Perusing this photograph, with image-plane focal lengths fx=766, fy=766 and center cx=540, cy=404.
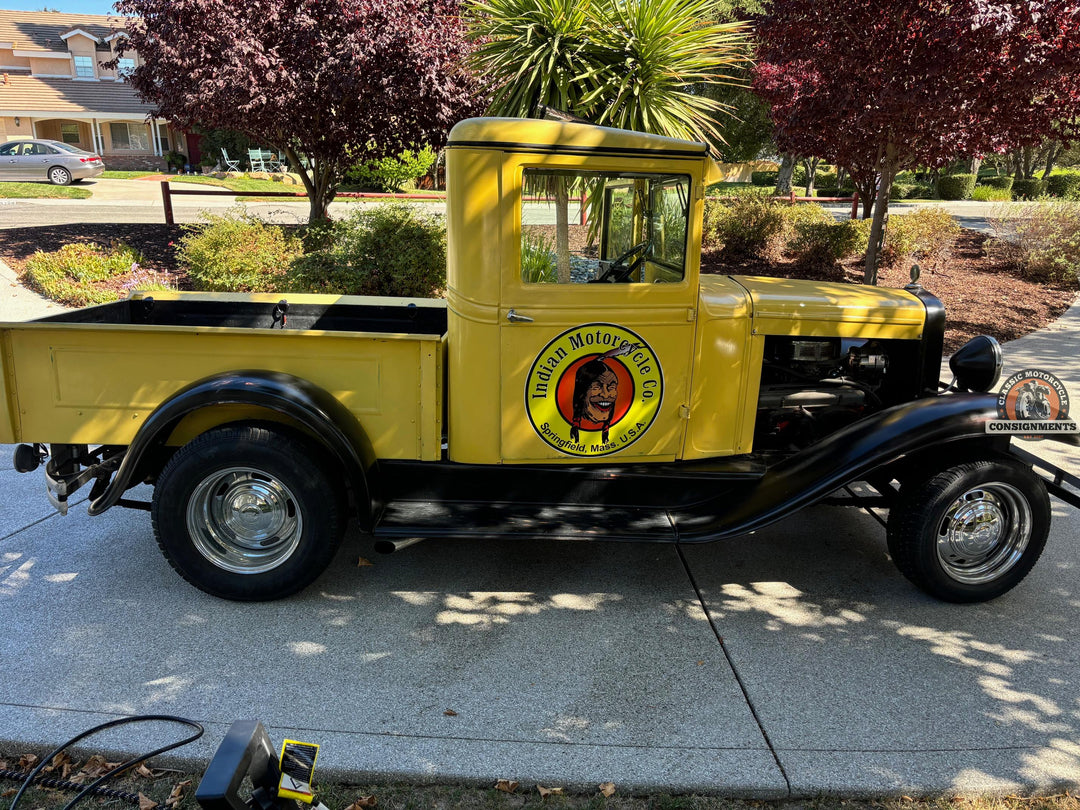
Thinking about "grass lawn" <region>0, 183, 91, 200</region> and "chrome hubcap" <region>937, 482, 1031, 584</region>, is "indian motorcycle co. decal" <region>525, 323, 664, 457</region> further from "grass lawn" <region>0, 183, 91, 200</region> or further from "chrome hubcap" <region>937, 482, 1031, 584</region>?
"grass lawn" <region>0, 183, 91, 200</region>

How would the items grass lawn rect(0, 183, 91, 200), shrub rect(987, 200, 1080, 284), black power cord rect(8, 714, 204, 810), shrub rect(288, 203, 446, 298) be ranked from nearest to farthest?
1. black power cord rect(8, 714, 204, 810)
2. shrub rect(288, 203, 446, 298)
3. shrub rect(987, 200, 1080, 284)
4. grass lawn rect(0, 183, 91, 200)

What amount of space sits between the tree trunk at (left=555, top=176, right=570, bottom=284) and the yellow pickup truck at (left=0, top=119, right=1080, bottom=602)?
0.03ft

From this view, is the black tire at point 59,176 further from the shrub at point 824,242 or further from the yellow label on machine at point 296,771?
the yellow label on machine at point 296,771

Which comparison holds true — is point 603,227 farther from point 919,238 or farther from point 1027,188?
point 1027,188

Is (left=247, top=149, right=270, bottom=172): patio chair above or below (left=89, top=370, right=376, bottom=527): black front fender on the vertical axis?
above

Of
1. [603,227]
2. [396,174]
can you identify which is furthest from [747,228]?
[396,174]

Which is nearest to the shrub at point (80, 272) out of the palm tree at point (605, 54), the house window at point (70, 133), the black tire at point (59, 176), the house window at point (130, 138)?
the palm tree at point (605, 54)

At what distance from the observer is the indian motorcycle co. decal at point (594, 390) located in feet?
11.6

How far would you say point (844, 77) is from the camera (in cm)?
805

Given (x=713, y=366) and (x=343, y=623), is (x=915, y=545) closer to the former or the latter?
(x=713, y=366)

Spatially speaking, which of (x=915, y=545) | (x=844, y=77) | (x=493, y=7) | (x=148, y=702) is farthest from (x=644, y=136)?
(x=844, y=77)

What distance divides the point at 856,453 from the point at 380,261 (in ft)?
22.6

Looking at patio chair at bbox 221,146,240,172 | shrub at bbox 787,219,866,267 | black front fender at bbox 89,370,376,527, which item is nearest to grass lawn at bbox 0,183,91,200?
patio chair at bbox 221,146,240,172

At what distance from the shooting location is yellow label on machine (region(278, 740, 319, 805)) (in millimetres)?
1758
